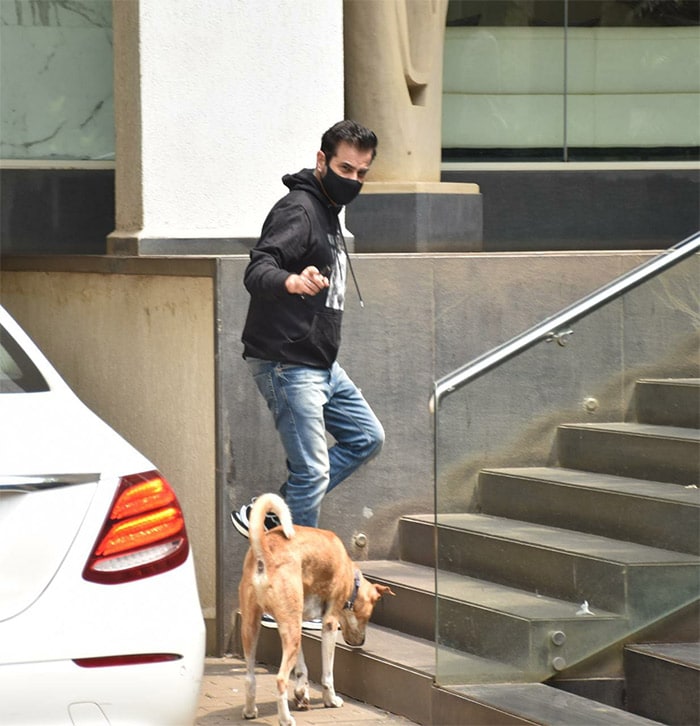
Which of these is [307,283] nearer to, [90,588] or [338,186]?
[338,186]

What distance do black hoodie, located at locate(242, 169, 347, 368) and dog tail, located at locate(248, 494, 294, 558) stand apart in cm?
87

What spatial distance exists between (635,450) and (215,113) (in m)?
3.30

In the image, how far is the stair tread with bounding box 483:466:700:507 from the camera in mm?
6123

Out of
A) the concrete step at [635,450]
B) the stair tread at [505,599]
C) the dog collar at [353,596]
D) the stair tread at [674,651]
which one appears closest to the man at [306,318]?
the dog collar at [353,596]

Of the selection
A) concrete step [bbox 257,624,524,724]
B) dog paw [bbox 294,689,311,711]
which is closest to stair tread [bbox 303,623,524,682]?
concrete step [bbox 257,624,524,724]

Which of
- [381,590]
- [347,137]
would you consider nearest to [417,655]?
[381,590]

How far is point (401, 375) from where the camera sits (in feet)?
25.8

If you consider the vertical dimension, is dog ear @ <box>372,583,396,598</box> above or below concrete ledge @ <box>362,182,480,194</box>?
below

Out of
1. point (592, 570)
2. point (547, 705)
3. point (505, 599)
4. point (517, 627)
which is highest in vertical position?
point (592, 570)

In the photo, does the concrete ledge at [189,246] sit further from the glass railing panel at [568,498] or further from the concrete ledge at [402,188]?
the glass railing panel at [568,498]

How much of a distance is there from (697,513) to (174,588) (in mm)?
2802

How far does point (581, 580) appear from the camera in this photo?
6.11 meters

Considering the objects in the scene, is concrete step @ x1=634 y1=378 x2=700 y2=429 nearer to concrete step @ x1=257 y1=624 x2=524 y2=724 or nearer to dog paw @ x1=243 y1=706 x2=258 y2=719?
concrete step @ x1=257 y1=624 x2=524 y2=724

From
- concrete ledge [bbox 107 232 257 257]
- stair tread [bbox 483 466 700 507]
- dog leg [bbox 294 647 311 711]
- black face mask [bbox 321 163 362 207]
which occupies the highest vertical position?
black face mask [bbox 321 163 362 207]
